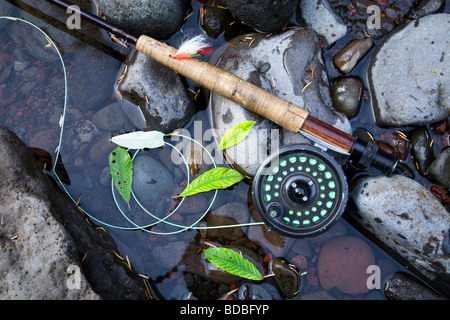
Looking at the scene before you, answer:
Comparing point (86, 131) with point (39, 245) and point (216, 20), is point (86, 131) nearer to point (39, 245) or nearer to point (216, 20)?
point (39, 245)

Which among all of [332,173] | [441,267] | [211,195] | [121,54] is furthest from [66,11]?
[441,267]

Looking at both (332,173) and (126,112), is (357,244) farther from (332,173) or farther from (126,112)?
(126,112)

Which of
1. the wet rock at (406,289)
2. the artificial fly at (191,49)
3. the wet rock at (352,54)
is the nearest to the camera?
the artificial fly at (191,49)

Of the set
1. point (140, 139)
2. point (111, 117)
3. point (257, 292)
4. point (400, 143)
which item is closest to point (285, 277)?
point (257, 292)

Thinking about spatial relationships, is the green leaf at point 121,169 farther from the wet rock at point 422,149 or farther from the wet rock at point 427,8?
the wet rock at point 427,8

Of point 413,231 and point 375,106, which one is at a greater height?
point 375,106

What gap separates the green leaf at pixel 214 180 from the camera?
336 centimetres

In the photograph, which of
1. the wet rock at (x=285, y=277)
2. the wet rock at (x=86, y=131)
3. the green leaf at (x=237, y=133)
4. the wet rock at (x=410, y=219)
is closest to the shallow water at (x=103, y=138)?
the wet rock at (x=86, y=131)

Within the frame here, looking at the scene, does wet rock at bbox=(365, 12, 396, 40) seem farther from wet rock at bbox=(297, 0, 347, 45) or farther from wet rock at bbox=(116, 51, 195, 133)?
wet rock at bbox=(116, 51, 195, 133)

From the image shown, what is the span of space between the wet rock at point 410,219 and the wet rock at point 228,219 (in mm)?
1112

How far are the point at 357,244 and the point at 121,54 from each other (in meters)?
3.12

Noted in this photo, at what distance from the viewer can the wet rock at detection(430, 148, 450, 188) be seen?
3398mm
